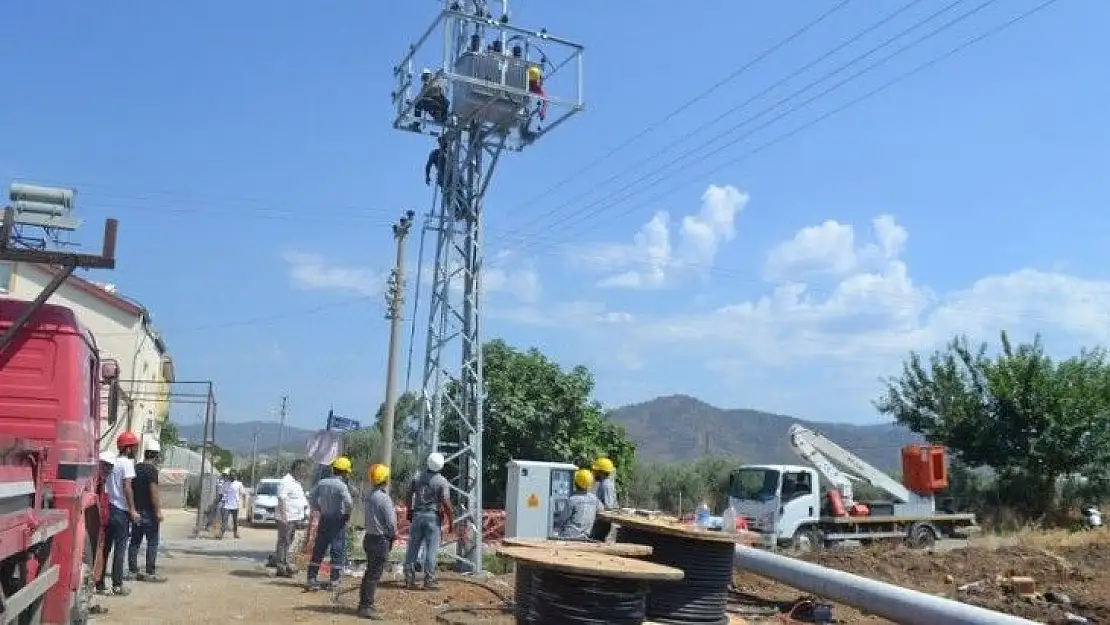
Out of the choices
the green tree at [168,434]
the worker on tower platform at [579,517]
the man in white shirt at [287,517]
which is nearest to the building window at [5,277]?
the green tree at [168,434]

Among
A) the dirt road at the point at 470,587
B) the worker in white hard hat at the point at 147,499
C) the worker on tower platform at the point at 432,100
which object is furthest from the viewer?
the worker on tower platform at the point at 432,100

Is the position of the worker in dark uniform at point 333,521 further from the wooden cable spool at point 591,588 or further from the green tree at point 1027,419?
the green tree at point 1027,419

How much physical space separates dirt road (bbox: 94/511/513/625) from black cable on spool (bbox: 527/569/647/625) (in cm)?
491

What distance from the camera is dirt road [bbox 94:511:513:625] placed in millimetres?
11094

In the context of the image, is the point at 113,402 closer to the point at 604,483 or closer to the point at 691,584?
the point at 691,584

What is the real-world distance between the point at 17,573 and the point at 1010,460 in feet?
113

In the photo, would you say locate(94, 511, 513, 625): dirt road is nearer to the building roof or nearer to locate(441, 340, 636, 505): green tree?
locate(441, 340, 636, 505): green tree

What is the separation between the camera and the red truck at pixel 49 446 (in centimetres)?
584

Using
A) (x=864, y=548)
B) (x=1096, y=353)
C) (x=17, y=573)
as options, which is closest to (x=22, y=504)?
(x=17, y=573)

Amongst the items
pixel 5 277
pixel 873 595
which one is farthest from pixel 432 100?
pixel 5 277

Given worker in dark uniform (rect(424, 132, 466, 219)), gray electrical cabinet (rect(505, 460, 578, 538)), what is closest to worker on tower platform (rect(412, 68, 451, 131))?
worker in dark uniform (rect(424, 132, 466, 219))

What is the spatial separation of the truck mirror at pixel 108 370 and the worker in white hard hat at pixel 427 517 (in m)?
4.98

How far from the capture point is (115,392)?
9938mm

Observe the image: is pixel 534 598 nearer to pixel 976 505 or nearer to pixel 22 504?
pixel 22 504
